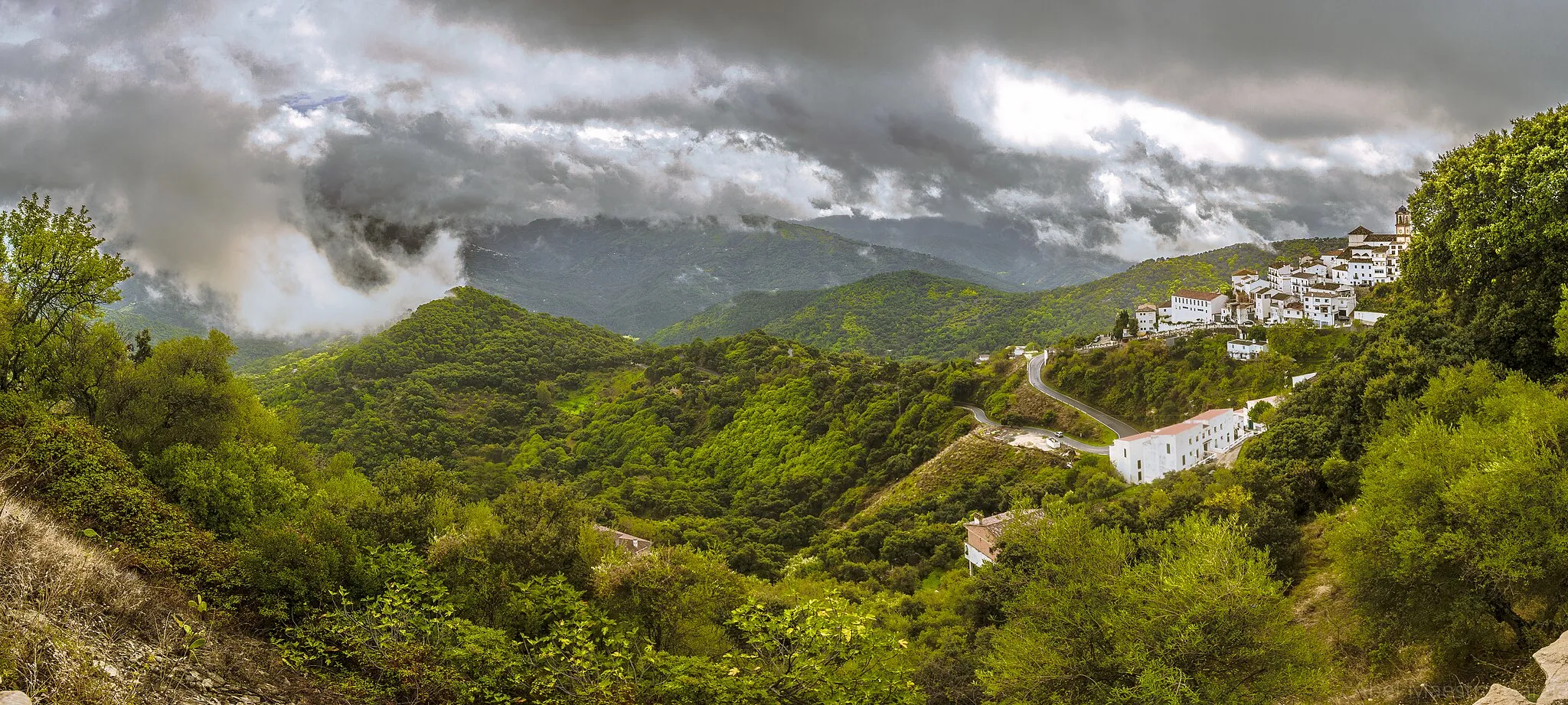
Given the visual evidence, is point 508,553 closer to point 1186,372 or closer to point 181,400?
point 181,400

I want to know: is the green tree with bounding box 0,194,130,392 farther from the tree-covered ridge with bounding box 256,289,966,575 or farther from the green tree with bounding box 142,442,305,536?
the tree-covered ridge with bounding box 256,289,966,575

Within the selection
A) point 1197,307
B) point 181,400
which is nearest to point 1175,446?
Answer: point 1197,307

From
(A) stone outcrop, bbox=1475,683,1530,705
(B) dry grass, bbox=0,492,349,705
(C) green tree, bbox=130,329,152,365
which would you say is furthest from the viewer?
(C) green tree, bbox=130,329,152,365

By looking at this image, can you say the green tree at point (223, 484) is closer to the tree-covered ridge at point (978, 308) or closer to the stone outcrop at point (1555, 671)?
the stone outcrop at point (1555, 671)

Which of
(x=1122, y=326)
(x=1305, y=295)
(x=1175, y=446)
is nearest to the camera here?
(x=1175, y=446)

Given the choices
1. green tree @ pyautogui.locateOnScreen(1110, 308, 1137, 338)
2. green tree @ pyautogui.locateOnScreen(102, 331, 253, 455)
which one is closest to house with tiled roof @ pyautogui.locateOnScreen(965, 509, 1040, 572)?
green tree @ pyautogui.locateOnScreen(102, 331, 253, 455)

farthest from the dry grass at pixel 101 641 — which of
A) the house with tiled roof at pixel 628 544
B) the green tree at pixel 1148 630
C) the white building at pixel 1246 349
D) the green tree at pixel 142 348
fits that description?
the white building at pixel 1246 349

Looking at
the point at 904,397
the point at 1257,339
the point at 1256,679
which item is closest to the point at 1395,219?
the point at 1257,339
